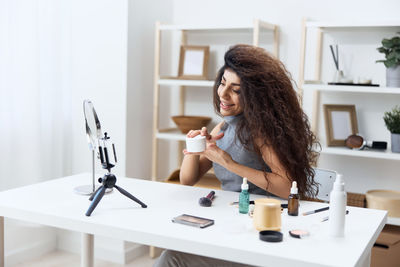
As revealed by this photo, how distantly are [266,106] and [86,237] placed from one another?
2.73 ft

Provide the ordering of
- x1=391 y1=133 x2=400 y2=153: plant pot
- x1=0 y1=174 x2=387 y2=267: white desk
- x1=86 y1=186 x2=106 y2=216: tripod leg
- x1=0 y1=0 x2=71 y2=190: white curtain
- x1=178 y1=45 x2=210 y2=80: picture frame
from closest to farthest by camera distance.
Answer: x1=0 y1=174 x2=387 y2=267: white desk, x1=86 y1=186 x2=106 y2=216: tripod leg, x1=391 y1=133 x2=400 y2=153: plant pot, x1=0 y1=0 x2=71 y2=190: white curtain, x1=178 y1=45 x2=210 y2=80: picture frame

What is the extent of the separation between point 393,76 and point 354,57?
36 cm

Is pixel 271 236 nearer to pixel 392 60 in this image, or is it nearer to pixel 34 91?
pixel 392 60

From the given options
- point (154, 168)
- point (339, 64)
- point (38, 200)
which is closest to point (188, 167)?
point (38, 200)

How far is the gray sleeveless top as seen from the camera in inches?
79.1

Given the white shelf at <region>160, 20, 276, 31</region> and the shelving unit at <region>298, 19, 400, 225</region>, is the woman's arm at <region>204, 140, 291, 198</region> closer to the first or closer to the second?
the shelving unit at <region>298, 19, 400, 225</region>

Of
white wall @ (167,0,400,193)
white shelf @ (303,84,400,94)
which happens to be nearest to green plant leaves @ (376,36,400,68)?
white shelf @ (303,84,400,94)

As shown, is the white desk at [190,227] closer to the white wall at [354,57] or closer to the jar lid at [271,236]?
the jar lid at [271,236]

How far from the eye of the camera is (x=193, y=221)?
5.15ft

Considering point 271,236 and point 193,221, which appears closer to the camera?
point 271,236

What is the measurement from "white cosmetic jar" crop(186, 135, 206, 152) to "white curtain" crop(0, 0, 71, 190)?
156 cm

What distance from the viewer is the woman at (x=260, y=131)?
73.0 inches

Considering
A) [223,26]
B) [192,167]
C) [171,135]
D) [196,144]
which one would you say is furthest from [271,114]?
[171,135]

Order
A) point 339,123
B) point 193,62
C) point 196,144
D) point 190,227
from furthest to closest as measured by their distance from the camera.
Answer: point 193,62 → point 339,123 → point 196,144 → point 190,227
